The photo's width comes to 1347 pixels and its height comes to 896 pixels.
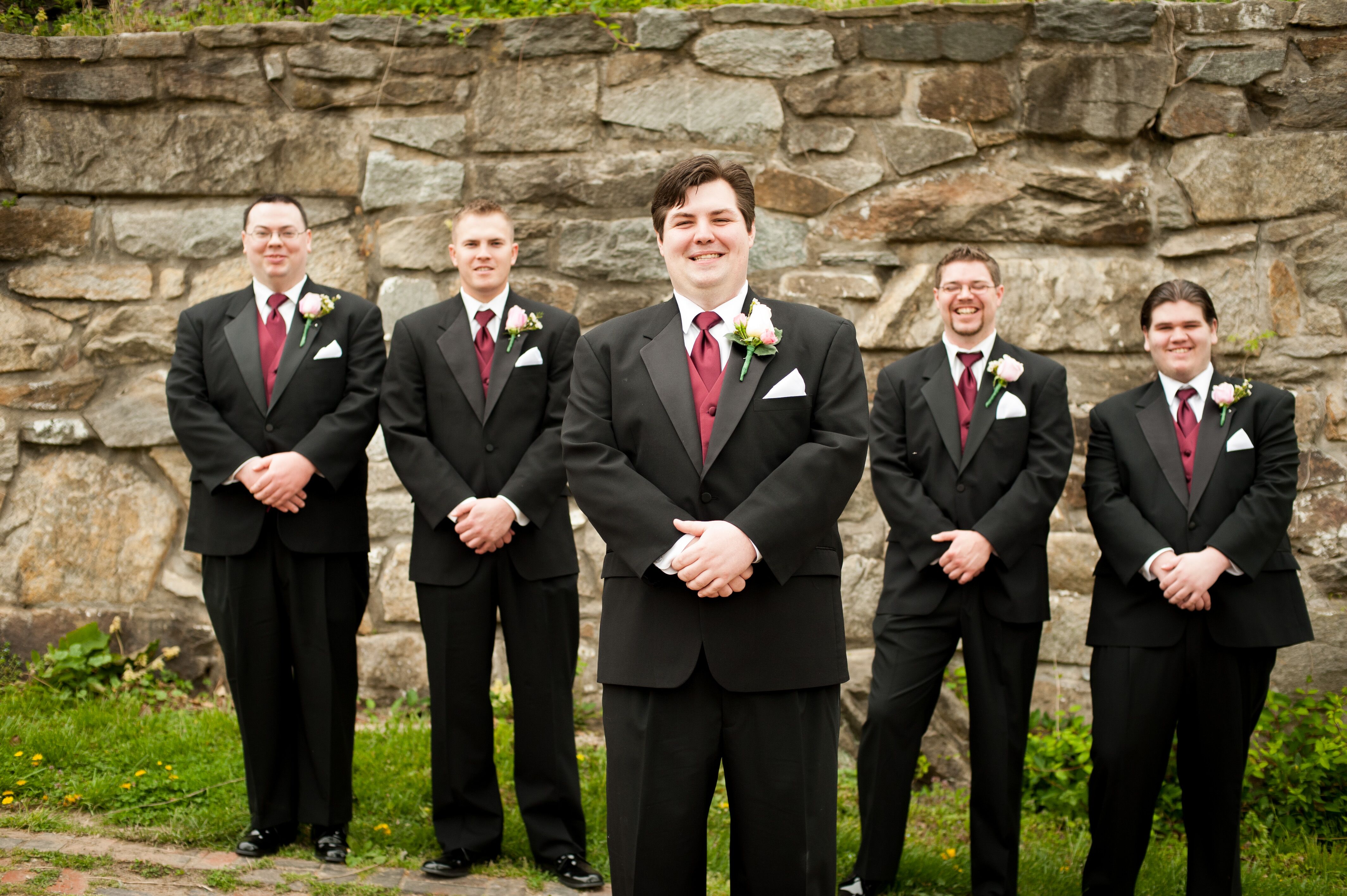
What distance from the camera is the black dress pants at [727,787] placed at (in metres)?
2.30

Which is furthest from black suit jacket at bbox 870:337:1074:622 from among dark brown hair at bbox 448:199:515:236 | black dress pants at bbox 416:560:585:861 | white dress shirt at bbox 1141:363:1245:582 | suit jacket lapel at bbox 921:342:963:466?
dark brown hair at bbox 448:199:515:236

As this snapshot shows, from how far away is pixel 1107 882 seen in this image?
3404mm

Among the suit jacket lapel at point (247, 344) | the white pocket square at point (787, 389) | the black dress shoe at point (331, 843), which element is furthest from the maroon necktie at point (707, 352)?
the black dress shoe at point (331, 843)

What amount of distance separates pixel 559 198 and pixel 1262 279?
10.4ft

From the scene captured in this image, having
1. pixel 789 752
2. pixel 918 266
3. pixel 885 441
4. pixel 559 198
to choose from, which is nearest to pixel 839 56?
pixel 918 266

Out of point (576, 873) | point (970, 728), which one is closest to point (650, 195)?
point (970, 728)

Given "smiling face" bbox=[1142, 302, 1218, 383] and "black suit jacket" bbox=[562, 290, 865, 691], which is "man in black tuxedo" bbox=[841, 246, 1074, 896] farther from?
"black suit jacket" bbox=[562, 290, 865, 691]

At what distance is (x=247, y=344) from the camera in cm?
377

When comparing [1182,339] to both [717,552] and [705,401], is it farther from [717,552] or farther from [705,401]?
[717,552]

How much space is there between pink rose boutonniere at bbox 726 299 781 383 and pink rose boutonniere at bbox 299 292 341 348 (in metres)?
1.96

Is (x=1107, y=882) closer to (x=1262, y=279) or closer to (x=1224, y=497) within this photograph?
(x=1224, y=497)

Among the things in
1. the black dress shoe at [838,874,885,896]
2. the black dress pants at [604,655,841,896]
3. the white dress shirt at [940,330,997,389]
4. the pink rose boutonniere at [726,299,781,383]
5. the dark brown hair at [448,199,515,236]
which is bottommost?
the black dress shoe at [838,874,885,896]

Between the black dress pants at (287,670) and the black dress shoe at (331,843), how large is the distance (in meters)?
0.03

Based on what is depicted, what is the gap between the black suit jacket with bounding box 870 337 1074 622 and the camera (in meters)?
3.56
